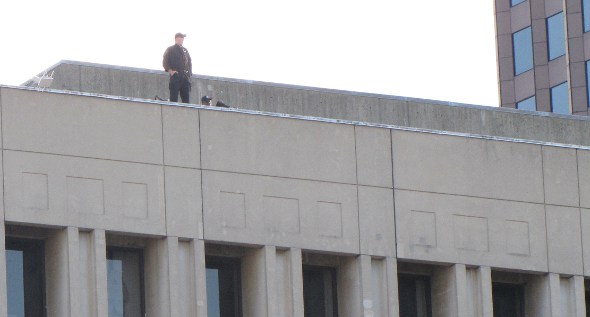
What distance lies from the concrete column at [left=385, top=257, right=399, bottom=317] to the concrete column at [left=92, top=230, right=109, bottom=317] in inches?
213

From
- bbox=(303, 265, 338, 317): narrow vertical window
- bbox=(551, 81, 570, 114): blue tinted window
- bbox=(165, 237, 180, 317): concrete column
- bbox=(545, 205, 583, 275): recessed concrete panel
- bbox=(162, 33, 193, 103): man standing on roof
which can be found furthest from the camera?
bbox=(551, 81, 570, 114): blue tinted window

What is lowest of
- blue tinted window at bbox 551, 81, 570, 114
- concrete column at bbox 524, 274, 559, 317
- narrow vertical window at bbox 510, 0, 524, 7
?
concrete column at bbox 524, 274, 559, 317

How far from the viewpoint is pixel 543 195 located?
129 ft

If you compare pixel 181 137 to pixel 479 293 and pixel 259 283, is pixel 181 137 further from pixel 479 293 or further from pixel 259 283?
pixel 479 293

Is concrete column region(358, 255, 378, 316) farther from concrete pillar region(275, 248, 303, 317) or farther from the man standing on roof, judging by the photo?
the man standing on roof

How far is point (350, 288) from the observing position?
37.1m

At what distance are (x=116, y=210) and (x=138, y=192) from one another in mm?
555

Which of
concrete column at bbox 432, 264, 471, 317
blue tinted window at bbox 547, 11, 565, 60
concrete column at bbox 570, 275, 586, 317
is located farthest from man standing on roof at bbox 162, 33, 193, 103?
blue tinted window at bbox 547, 11, 565, 60

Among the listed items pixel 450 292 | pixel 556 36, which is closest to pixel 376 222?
pixel 450 292

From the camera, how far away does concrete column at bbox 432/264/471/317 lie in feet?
125

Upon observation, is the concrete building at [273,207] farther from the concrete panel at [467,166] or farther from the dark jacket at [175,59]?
the dark jacket at [175,59]

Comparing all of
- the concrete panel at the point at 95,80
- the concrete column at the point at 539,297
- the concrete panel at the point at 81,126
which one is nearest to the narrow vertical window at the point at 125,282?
the concrete panel at the point at 81,126

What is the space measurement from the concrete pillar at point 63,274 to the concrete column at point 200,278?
6.91ft

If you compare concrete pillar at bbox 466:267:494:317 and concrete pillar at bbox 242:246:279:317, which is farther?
concrete pillar at bbox 466:267:494:317
